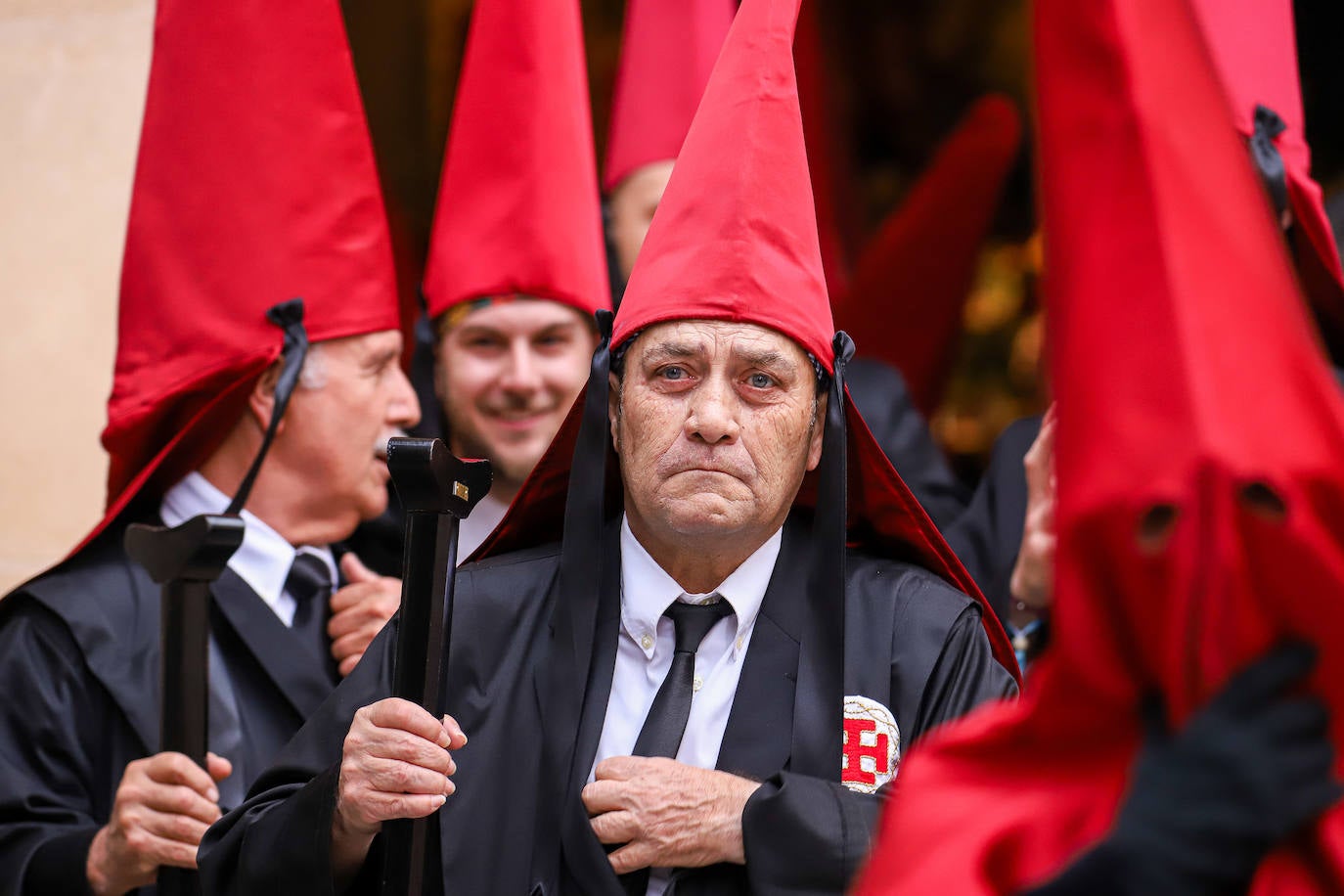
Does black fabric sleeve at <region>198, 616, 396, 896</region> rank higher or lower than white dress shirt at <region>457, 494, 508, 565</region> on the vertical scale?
lower

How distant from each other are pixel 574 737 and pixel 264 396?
1511 millimetres

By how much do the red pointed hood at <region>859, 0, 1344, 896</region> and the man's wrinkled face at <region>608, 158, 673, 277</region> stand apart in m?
2.97

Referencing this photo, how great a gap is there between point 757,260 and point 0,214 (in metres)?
3.26

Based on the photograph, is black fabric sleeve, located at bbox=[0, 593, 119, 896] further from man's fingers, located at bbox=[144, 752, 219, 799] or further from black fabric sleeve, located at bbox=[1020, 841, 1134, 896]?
black fabric sleeve, located at bbox=[1020, 841, 1134, 896]

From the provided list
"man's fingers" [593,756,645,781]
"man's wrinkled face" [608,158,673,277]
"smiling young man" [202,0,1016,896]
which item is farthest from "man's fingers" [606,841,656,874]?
"man's wrinkled face" [608,158,673,277]

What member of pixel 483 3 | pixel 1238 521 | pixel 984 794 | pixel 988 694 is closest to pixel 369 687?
pixel 988 694

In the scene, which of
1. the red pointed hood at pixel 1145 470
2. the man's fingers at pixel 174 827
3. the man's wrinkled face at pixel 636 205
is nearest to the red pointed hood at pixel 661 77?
the man's wrinkled face at pixel 636 205

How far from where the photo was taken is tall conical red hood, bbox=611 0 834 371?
301cm

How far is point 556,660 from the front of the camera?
281 cm

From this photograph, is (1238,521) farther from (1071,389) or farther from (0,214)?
(0,214)

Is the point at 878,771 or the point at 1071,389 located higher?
the point at 1071,389

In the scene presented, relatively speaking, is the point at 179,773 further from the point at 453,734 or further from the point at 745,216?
the point at 745,216

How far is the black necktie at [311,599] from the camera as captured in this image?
3.71 meters

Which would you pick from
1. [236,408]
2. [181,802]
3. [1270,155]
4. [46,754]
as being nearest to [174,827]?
[181,802]
